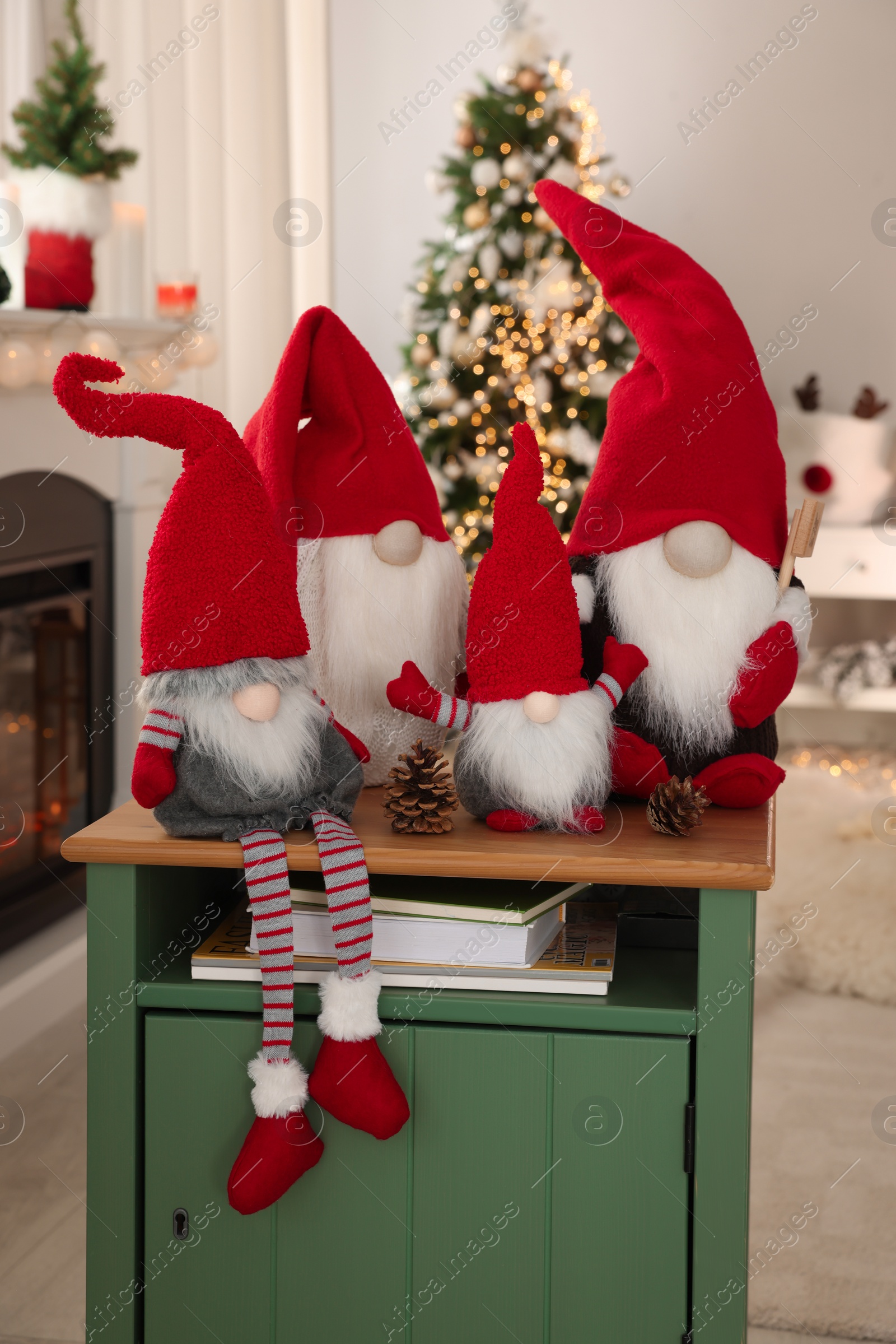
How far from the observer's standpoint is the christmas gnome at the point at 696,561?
3.73ft

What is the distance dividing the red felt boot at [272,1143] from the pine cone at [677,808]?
39 centimetres

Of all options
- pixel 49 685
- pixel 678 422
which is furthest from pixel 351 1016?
pixel 49 685

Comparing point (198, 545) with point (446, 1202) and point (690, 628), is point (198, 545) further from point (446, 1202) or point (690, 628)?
point (446, 1202)

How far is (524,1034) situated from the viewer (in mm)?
1018

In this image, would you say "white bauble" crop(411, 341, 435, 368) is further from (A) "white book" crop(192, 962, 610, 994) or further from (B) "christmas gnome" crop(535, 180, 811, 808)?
(A) "white book" crop(192, 962, 610, 994)

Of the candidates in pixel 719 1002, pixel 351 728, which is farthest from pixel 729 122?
pixel 719 1002

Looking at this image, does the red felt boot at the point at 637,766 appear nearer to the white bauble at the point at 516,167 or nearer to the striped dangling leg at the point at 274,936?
the striped dangling leg at the point at 274,936

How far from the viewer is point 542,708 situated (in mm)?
1044

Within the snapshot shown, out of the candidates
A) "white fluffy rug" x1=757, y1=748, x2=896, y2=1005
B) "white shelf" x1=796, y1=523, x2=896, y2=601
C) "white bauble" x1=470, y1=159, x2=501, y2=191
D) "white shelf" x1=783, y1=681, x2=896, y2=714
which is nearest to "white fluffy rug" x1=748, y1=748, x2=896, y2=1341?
"white fluffy rug" x1=757, y1=748, x2=896, y2=1005

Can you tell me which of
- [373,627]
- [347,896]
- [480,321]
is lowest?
[347,896]

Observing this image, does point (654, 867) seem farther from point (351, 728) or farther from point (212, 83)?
point (212, 83)

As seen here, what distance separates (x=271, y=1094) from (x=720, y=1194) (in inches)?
15.6

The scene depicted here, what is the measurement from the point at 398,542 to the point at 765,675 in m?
0.39

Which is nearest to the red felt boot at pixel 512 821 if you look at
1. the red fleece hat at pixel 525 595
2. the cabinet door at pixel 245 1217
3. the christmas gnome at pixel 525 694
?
the christmas gnome at pixel 525 694
